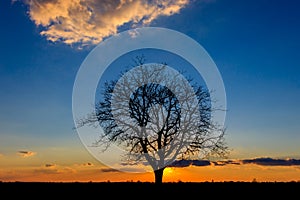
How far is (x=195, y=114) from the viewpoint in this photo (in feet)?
95.2

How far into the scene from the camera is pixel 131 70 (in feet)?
98.8

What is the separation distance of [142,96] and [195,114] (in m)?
4.33

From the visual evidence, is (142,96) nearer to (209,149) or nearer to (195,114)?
(195,114)
